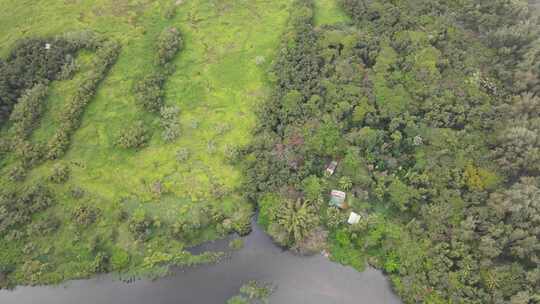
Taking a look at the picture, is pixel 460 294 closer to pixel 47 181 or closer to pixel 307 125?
pixel 307 125

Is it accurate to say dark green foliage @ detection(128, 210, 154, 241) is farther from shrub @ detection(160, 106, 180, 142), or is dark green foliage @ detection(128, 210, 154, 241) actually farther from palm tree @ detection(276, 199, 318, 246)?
palm tree @ detection(276, 199, 318, 246)

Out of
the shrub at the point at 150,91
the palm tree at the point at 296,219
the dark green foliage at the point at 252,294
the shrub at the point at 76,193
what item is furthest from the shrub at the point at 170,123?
the dark green foliage at the point at 252,294

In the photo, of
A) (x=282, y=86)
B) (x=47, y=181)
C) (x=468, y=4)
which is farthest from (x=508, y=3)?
(x=47, y=181)

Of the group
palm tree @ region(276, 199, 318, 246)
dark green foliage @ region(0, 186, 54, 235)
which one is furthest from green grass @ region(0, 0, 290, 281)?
palm tree @ region(276, 199, 318, 246)

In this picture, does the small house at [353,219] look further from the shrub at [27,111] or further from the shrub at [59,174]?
the shrub at [27,111]

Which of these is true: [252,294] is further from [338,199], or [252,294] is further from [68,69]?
[68,69]

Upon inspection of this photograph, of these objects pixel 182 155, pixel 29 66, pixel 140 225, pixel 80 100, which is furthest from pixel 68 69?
pixel 140 225
